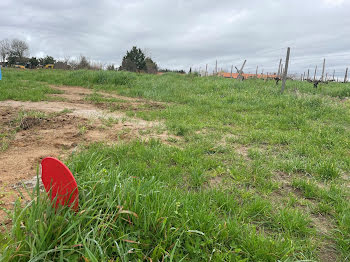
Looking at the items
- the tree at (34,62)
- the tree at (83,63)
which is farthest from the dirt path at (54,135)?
the tree at (34,62)

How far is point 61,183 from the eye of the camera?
4.75 ft

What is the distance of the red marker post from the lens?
1.41 m

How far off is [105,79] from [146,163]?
399 inches

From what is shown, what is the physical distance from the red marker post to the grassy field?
0.08 meters

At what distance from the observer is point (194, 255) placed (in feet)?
4.68

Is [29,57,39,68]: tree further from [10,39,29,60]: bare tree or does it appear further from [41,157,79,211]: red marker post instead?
[41,157,79,211]: red marker post

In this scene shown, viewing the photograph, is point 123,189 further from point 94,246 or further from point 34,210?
point 34,210

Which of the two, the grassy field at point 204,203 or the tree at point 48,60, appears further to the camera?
the tree at point 48,60

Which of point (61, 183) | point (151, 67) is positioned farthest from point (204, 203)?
point (151, 67)

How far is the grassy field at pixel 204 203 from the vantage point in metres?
1.32

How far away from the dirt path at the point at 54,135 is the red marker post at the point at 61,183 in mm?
400

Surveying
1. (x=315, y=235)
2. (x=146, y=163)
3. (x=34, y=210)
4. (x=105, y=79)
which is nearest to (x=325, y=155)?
(x=315, y=235)

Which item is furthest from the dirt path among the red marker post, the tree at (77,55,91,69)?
the tree at (77,55,91,69)

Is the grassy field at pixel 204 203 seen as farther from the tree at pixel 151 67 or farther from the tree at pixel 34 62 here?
the tree at pixel 34 62
